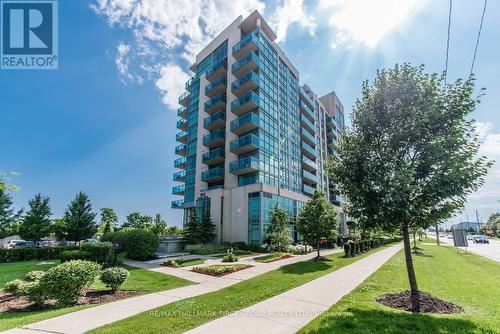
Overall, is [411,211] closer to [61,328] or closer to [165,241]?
[61,328]

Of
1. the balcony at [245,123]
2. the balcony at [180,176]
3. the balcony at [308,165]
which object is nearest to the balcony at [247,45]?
the balcony at [245,123]

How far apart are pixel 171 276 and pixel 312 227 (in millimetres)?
12365

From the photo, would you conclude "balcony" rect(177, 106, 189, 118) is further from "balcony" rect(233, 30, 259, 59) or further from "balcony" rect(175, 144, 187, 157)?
"balcony" rect(233, 30, 259, 59)

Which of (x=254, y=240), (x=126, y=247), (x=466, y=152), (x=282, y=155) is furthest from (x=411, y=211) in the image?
(x=282, y=155)

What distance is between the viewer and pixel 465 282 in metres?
11.4

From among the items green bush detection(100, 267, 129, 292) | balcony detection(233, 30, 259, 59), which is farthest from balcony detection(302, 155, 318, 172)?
green bush detection(100, 267, 129, 292)

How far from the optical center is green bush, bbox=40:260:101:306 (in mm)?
8227

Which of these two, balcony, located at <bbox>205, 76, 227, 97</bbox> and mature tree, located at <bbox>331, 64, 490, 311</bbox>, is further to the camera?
balcony, located at <bbox>205, 76, 227, 97</bbox>

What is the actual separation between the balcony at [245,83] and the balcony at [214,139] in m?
6.26

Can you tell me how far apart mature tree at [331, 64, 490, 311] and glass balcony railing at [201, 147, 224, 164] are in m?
29.1

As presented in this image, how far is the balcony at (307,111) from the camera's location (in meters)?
49.0

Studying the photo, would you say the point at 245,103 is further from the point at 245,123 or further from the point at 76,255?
the point at 76,255

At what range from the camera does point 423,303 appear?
25.5 feet

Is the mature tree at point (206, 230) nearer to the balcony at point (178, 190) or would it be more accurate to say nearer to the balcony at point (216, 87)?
the balcony at point (178, 190)
